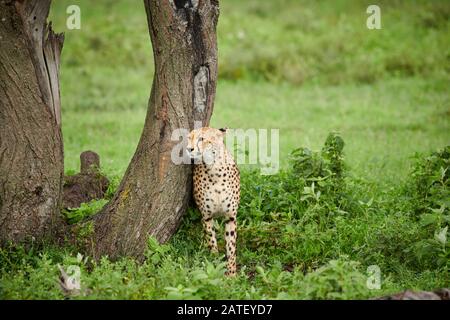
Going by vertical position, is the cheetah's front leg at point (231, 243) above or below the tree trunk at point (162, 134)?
below

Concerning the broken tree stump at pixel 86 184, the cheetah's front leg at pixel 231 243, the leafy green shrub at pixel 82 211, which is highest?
the broken tree stump at pixel 86 184

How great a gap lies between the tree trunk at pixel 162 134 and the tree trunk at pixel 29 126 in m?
0.55

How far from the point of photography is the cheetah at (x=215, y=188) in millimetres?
6535

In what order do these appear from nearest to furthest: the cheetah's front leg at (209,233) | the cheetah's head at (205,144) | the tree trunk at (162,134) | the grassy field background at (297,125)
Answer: the grassy field background at (297,125), the cheetah's head at (205,144), the tree trunk at (162,134), the cheetah's front leg at (209,233)

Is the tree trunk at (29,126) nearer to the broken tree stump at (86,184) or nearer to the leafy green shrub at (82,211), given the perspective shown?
the leafy green shrub at (82,211)

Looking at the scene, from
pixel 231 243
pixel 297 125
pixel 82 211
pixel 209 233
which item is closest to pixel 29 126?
pixel 82 211

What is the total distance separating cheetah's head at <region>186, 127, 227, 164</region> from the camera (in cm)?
632

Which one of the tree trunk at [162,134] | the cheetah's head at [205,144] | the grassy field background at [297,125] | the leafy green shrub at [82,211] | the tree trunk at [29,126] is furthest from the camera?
the leafy green shrub at [82,211]

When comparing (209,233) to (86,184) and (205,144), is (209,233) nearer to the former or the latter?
(205,144)

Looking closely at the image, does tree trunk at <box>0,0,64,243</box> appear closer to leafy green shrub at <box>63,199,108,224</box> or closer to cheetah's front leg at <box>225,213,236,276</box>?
leafy green shrub at <box>63,199,108,224</box>

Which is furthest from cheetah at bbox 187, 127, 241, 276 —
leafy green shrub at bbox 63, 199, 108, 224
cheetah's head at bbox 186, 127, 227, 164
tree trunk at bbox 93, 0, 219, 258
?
leafy green shrub at bbox 63, 199, 108, 224

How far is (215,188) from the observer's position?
6.60m

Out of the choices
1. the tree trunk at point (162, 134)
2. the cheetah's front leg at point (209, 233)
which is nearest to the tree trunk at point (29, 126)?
the tree trunk at point (162, 134)

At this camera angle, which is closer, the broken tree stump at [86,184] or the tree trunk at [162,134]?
the tree trunk at [162,134]
